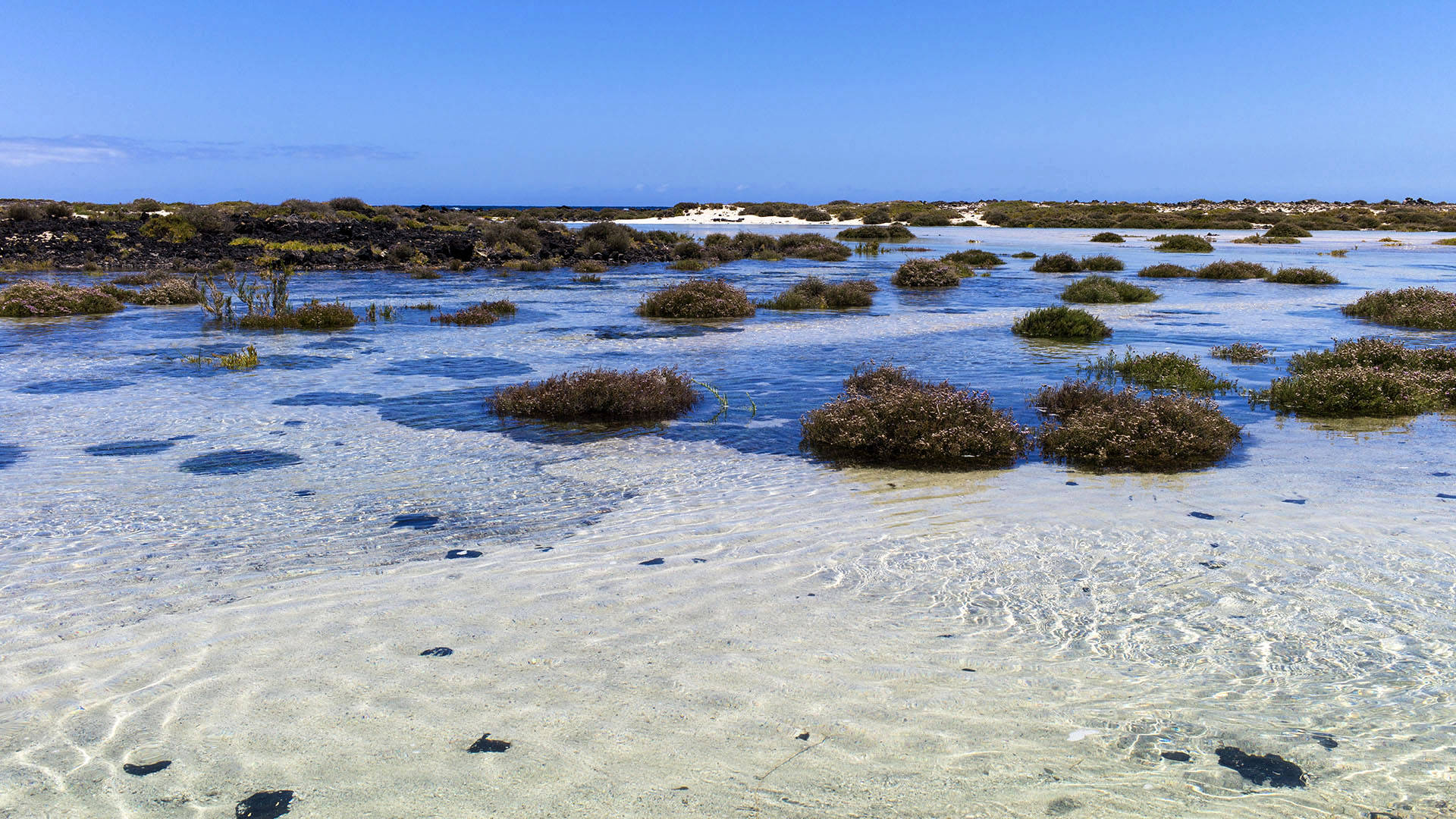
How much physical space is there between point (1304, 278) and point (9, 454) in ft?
121

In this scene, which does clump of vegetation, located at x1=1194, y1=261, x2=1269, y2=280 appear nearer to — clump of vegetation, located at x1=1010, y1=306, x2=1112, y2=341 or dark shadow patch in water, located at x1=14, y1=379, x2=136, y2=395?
clump of vegetation, located at x1=1010, y1=306, x2=1112, y2=341

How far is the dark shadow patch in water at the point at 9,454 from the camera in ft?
31.9

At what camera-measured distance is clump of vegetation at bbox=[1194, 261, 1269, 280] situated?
3603 cm

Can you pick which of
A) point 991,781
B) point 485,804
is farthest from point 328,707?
point 991,781

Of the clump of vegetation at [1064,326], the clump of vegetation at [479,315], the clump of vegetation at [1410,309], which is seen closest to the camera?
the clump of vegetation at [1064,326]

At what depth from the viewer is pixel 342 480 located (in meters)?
9.18

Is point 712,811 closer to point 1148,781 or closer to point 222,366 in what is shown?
point 1148,781

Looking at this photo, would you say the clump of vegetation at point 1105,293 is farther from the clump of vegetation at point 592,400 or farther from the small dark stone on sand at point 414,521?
the small dark stone on sand at point 414,521

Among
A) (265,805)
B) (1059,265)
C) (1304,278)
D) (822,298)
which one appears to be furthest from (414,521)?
(1059,265)

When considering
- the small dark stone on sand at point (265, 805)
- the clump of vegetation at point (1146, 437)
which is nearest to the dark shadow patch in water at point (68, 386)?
the small dark stone on sand at point (265, 805)

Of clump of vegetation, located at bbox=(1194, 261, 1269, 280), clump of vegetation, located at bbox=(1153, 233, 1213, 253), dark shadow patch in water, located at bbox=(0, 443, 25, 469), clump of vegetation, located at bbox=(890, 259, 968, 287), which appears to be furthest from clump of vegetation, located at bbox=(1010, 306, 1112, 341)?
clump of vegetation, located at bbox=(1153, 233, 1213, 253)

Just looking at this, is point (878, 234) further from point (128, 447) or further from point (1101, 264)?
point (128, 447)

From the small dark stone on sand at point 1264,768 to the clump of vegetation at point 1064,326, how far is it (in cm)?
1734

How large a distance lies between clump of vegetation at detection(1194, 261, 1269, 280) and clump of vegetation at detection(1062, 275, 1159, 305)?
9.19 m
